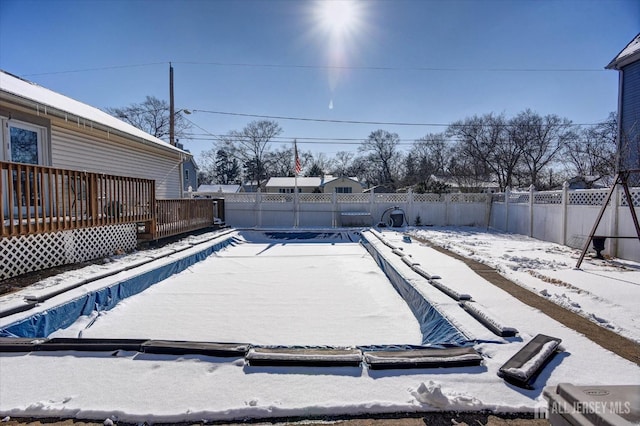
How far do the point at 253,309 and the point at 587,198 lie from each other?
27.0 feet

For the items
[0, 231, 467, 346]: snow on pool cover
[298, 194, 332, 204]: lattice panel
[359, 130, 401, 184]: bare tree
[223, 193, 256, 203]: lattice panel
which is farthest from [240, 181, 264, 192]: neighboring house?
[0, 231, 467, 346]: snow on pool cover

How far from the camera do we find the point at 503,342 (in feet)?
8.30

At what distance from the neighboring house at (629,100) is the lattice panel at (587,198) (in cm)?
245

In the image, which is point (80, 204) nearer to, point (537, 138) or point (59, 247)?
point (59, 247)

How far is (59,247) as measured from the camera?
545 cm

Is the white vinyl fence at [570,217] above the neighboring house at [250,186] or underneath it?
underneath

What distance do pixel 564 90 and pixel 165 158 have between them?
19.7 meters

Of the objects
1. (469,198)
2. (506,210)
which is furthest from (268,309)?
(469,198)

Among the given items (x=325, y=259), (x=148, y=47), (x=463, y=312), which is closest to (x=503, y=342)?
(x=463, y=312)

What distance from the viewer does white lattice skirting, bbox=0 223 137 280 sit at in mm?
4676

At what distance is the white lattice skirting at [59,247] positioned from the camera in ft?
15.3

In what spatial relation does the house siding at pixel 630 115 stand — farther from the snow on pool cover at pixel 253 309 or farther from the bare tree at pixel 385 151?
the bare tree at pixel 385 151

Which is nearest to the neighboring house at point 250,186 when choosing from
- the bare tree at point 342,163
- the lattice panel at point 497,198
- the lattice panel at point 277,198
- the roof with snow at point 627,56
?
the bare tree at point 342,163

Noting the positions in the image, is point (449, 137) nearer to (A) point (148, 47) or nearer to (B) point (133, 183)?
(A) point (148, 47)
